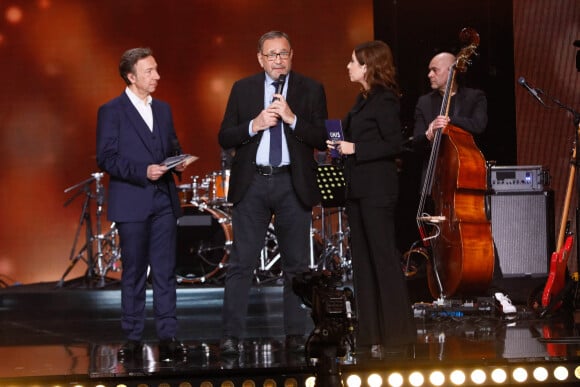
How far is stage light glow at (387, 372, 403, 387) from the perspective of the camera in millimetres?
3816

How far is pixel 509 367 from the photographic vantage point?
152 inches

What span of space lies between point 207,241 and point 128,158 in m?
3.41

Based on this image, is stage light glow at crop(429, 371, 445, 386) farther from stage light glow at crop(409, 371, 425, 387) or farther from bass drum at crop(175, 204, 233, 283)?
bass drum at crop(175, 204, 233, 283)

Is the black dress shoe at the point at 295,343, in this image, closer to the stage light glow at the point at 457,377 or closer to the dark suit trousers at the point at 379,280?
the dark suit trousers at the point at 379,280

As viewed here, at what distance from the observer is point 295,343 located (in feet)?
14.5

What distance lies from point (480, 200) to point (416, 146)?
0.72m

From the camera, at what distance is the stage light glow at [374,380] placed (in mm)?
3805

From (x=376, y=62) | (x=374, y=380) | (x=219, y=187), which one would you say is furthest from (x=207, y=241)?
(x=374, y=380)

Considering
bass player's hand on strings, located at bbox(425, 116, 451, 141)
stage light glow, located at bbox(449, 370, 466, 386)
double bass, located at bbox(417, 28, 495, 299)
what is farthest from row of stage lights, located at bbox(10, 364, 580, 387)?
bass player's hand on strings, located at bbox(425, 116, 451, 141)

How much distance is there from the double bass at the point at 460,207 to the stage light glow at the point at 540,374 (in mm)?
1321

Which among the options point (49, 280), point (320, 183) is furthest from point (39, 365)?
point (49, 280)

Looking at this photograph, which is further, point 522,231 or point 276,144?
point 522,231

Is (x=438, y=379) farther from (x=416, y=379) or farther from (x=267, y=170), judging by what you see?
(x=267, y=170)

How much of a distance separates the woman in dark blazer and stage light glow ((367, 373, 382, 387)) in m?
0.30
